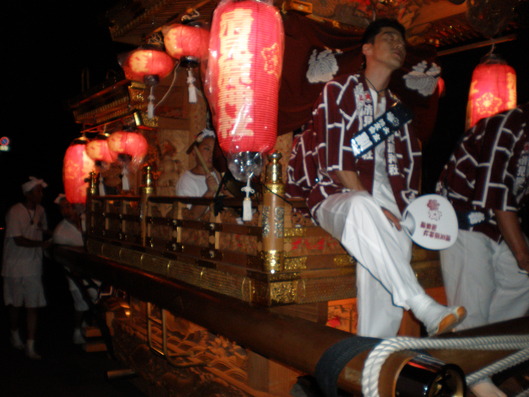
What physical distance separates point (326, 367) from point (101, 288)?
6176 mm

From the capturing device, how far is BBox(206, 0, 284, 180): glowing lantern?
3273 mm

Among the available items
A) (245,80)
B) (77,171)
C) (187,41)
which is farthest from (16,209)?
(245,80)

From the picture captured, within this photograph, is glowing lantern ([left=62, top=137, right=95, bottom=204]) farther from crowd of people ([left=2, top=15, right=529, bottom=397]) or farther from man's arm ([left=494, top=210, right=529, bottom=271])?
man's arm ([left=494, top=210, right=529, bottom=271])

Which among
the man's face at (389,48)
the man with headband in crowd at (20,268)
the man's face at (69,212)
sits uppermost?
the man's face at (389,48)

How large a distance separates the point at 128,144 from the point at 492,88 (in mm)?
4976

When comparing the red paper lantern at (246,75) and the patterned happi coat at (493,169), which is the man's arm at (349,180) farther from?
the red paper lantern at (246,75)

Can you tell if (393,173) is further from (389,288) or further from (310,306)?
(310,306)

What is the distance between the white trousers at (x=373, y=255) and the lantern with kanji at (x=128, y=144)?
483 cm

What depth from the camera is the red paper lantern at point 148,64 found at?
5.44 metres

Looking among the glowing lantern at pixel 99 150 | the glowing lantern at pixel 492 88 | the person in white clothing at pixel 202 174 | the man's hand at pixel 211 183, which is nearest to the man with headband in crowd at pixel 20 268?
the glowing lantern at pixel 99 150

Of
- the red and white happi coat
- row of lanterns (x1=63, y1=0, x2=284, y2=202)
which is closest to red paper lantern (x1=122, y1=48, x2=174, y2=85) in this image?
row of lanterns (x1=63, y1=0, x2=284, y2=202)

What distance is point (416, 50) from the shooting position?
4785mm

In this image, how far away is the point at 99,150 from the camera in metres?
7.38

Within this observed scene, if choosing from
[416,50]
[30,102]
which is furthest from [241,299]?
[30,102]
